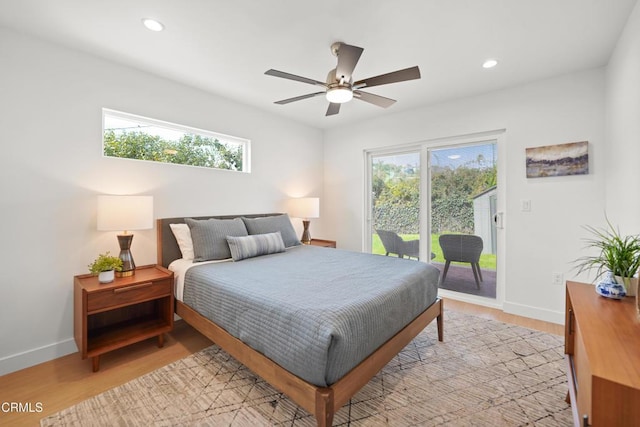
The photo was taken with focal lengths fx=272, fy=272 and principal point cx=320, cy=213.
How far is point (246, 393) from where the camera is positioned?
1.83m

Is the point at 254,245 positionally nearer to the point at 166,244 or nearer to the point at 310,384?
the point at 166,244

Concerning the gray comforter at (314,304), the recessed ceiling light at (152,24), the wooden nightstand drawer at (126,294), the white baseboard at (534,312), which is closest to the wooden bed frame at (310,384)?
the gray comforter at (314,304)

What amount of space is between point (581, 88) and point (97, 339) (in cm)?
505

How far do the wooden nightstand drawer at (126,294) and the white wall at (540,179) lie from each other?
3.64 m

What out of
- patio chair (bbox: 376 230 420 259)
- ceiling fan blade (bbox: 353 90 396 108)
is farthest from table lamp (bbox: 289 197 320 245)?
ceiling fan blade (bbox: 353 90 396 108)

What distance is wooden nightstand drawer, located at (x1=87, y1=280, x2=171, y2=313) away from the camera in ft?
6.72

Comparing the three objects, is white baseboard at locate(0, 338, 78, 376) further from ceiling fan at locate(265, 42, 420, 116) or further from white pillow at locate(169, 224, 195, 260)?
ceiling fan at locate(265, 42, 420, 116)

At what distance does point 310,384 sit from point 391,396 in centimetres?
78

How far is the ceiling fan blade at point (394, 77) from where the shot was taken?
1.93 metres

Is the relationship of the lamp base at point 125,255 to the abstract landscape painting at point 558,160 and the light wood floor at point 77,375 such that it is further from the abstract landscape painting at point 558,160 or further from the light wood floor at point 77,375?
the abstract landscape painting at point 558,160

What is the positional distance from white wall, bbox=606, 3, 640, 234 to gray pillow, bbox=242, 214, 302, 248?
3.15 metres

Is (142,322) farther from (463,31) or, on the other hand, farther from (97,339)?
(463,31)

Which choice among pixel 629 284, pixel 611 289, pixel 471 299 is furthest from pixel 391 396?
pixel 471 299

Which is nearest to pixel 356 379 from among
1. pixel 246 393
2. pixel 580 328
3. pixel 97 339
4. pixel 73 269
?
pixel 246 393
